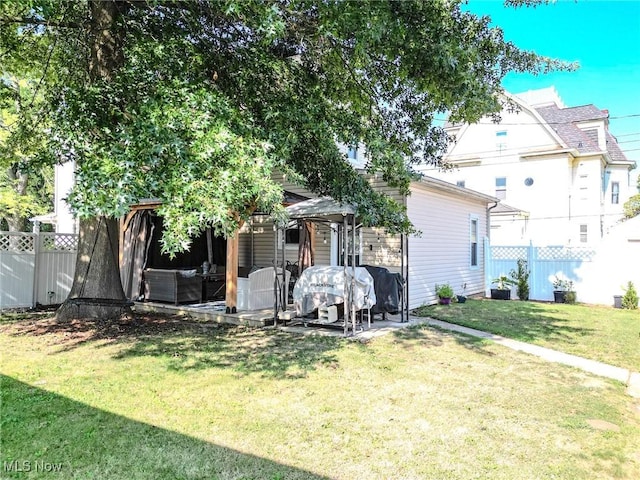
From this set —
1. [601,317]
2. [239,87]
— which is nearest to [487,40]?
[239,87]

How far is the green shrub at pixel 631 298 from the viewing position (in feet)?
37.3

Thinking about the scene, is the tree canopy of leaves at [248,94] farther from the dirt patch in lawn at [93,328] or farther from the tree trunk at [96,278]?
the dirt patch in lawn at [93,328]

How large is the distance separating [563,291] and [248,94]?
10.8 m

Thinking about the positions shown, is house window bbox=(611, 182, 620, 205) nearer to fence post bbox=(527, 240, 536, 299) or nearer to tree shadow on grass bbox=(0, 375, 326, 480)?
fence post bbox=(527, 240, 536, 299)

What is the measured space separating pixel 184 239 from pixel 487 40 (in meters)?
5.39

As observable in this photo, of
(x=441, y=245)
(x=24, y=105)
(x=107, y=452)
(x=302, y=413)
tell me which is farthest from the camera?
(x=441, y=245)

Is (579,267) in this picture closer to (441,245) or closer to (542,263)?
(542,263)

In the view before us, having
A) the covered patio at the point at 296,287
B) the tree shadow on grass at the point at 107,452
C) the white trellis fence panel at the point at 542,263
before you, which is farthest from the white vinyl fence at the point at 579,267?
the tree shadow on grass at the point at 107,452

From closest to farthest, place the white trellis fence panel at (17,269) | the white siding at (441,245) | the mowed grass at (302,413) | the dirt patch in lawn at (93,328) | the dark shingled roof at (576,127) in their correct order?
the mowed grass at (302,413) → the dirt patch in lawn at (93,328) → the white trellis fence panel at (17,269) → the white siding at (441,245) → the dark shingled roof at (576,127)

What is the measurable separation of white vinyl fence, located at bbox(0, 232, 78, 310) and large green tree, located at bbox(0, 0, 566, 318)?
8.16 feet

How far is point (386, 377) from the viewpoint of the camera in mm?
5160

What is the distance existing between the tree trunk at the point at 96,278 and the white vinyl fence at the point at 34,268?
93.9 inches

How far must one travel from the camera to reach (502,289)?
13.2m

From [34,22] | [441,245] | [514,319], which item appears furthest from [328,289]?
[34,22]
